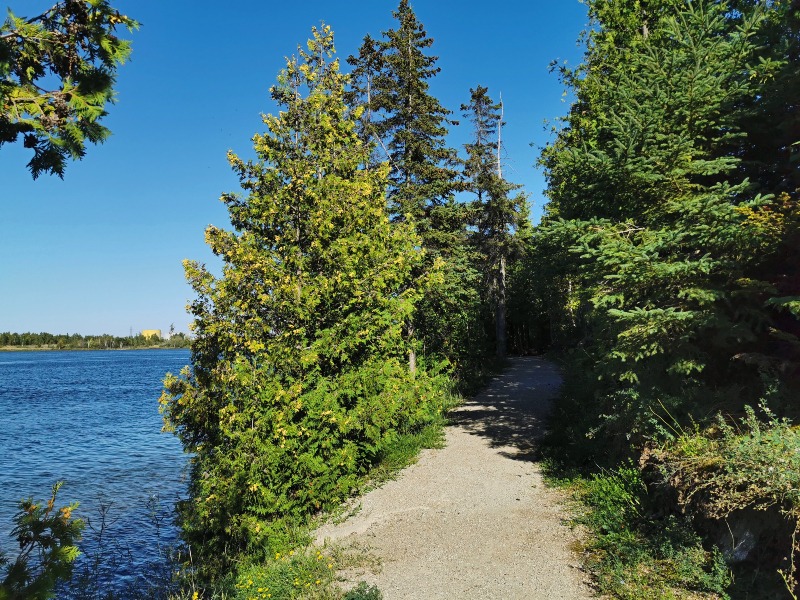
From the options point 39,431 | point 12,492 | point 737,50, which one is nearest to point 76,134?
point 737,50

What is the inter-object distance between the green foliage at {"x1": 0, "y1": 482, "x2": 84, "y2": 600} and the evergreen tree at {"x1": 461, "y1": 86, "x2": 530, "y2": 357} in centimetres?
2315

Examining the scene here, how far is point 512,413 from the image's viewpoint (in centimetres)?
1474

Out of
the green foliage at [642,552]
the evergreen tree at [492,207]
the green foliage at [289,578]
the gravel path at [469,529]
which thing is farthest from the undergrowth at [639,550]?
the evergreen tree at [492,207]

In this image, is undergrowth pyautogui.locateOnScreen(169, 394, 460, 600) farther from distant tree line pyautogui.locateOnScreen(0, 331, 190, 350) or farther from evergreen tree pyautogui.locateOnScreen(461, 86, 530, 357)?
distant tree line pyautogui.locateOnScreen(0, 331, 190, 350)

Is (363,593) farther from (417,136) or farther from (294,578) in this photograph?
(417,136)

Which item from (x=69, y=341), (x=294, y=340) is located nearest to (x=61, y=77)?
(x=294, y=340)

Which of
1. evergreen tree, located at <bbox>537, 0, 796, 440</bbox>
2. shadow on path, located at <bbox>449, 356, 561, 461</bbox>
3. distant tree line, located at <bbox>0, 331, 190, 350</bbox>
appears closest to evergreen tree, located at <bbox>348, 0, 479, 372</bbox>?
shadow on path, located at <bbox>449, 356, 561, 461</bbox>

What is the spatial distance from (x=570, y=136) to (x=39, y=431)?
24.3m

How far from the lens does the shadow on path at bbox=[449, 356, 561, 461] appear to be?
11516 millimetres

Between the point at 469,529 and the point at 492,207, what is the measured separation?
22.4 meters

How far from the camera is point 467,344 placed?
74.0ft

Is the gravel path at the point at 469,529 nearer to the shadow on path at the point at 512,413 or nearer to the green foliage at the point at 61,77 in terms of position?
the shadow on path at the point at 512,413

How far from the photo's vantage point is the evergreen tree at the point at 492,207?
25.9 m

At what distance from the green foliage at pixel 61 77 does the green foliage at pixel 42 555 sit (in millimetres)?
2137
